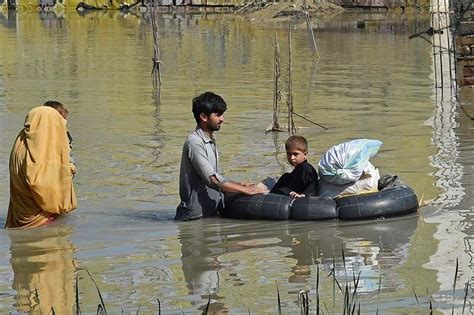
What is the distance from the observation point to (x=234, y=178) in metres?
13.6

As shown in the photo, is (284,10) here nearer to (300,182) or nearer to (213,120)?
(300,182)

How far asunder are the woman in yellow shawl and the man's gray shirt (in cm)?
104

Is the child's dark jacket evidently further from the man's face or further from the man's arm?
the man's face

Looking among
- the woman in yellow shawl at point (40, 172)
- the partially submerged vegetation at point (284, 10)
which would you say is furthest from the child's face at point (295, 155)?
the partially submerged vegetation at point (284, 10)

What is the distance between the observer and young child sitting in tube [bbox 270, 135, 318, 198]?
1005 centimetres

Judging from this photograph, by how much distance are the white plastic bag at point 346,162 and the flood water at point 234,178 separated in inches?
15.8

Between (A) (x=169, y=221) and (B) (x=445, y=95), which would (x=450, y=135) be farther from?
(A) (x=169, y=221)

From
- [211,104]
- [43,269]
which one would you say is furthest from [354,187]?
[43,269]

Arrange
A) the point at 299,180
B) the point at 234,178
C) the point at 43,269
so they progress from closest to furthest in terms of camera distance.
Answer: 1. the point at 43,269
2. the point at 299,180
3. the point at 234,178

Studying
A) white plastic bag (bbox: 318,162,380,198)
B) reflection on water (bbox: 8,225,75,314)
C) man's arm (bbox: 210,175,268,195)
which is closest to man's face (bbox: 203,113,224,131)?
man's arm (bbox: 210,175,268,195)

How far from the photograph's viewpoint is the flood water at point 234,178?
785 centimetres

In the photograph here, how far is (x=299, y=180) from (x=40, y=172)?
7.21ft

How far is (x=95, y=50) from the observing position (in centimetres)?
3531

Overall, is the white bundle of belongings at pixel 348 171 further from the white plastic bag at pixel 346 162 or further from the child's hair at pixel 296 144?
the child's hair at pixel 296 144
